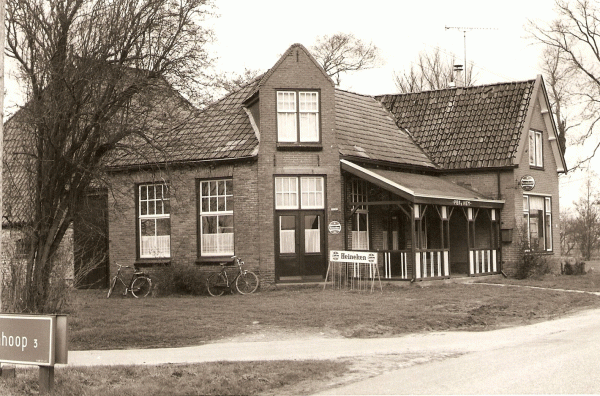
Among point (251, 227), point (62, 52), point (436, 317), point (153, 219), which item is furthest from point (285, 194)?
point (62, 52)

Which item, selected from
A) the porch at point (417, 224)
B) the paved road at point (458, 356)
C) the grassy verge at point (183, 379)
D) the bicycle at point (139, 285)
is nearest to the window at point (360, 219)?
the porch at point (417, 224)

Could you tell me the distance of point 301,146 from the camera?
82.3 ft

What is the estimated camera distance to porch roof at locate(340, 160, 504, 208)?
2464 centimetres

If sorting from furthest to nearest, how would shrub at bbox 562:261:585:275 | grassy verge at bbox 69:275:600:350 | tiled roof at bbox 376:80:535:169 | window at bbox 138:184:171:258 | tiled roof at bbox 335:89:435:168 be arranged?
shrub at bbox 562:261:585:275 → tiled roof at bbox 376:80:535:169 → tiled roof at bbox 335:89:435:168 → window at bbox 138:184:171:258 → grassy verge at bbox 69:275:600:350

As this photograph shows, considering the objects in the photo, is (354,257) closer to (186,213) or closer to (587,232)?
(186,213)

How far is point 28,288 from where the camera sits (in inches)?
621

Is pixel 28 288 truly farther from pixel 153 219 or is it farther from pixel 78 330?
pixel 153 219

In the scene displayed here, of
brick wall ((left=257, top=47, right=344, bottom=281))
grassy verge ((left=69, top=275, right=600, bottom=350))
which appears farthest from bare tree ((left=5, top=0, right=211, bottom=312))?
brick wall ((left=257, top=47, right=344, bottom=281))

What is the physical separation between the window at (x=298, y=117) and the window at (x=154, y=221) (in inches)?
169

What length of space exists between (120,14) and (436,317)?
910cm

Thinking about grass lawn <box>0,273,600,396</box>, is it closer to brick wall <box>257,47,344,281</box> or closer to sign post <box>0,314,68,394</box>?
sign post <box>0,314,68,394</box>

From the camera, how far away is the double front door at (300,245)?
81.4 feet

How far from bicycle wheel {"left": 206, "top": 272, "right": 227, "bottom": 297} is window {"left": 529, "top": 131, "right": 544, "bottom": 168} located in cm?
1384

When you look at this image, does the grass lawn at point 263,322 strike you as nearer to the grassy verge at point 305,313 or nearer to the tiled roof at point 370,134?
the grassy verge at point 305,313
